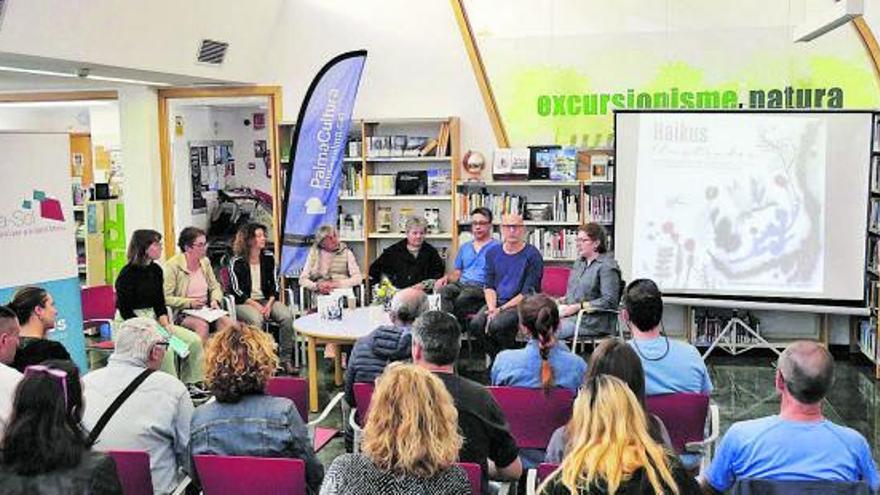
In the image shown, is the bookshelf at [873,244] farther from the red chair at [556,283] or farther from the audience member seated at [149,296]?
the audience member seated at [149,296]

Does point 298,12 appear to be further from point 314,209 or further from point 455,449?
point 455,449

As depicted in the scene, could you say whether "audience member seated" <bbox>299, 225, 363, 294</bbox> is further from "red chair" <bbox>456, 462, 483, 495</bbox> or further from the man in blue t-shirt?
the man in blue t-shirt

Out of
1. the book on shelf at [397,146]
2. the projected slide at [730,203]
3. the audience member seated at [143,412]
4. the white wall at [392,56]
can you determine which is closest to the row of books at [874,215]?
the projected slide at [730,203]

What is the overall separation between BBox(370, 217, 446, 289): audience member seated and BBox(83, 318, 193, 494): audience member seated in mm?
4540

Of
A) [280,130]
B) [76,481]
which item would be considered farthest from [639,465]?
[280,130]

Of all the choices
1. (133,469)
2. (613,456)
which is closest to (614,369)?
(613,456)

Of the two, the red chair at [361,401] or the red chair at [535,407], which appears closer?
the red chair at [535,407]

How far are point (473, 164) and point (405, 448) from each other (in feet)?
21.1

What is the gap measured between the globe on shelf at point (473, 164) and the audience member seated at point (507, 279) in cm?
135

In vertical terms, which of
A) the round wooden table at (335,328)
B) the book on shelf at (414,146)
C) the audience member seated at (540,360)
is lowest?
the round wooden table at (335,328)

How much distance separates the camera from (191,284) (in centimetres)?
741

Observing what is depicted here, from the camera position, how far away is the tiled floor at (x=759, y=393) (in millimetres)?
6309

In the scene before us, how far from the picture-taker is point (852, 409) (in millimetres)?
6633

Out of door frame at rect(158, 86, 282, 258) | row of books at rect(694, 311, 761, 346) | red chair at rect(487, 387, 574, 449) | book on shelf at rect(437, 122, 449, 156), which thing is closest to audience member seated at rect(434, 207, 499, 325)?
book on shelf at rect(437, 122, 449, 156)
